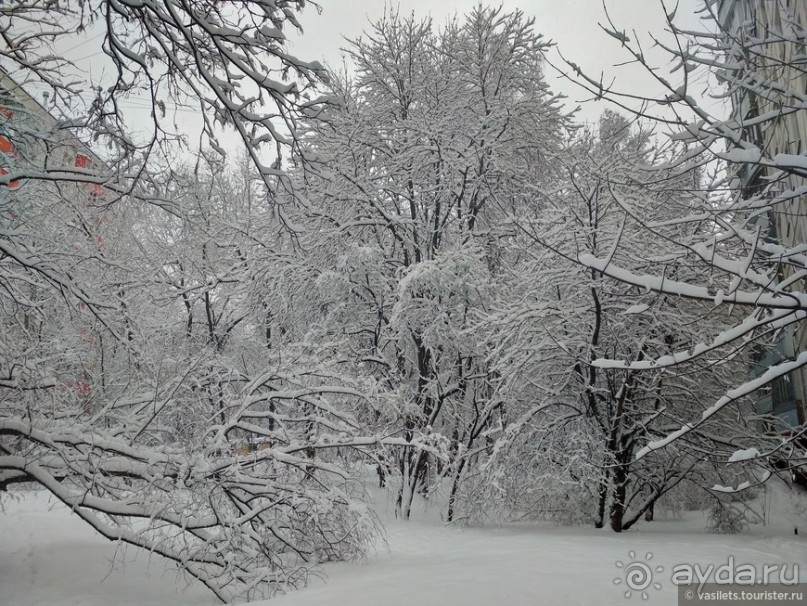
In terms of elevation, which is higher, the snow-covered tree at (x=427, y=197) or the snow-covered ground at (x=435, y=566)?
the snow-covered tree at (x=427, y=197)

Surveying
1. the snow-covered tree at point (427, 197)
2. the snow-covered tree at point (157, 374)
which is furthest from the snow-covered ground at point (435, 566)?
the snow-covered tree at point (427, 197)

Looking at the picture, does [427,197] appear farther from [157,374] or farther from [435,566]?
[435,566]

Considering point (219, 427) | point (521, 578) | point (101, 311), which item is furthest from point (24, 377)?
point (521, 578)

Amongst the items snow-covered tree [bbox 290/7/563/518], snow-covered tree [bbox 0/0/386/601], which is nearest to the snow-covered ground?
snow-covered tree [bbox 0/0/386/601]

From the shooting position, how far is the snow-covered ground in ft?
15.7

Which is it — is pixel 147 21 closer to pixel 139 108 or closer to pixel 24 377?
pixel 139 108

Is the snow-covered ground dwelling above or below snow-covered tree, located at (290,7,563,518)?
below

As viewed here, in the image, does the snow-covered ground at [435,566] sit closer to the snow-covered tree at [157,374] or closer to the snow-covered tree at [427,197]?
the snow-covered tree at [157,374]

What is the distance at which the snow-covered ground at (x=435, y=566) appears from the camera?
480 cm

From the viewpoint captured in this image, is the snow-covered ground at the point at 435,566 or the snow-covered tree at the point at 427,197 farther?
the snow-covered tree at the point at 427,197

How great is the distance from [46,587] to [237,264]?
9572 mm

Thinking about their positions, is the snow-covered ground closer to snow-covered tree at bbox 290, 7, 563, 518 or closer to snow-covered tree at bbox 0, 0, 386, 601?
snow-covered tree at bbox 0, 0, 386, 601

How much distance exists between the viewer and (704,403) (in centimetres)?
1012

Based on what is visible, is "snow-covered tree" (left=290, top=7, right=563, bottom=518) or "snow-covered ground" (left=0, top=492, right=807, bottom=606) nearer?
"snow-covered ground" (left=0, top=492, right=807, bottom=606)
